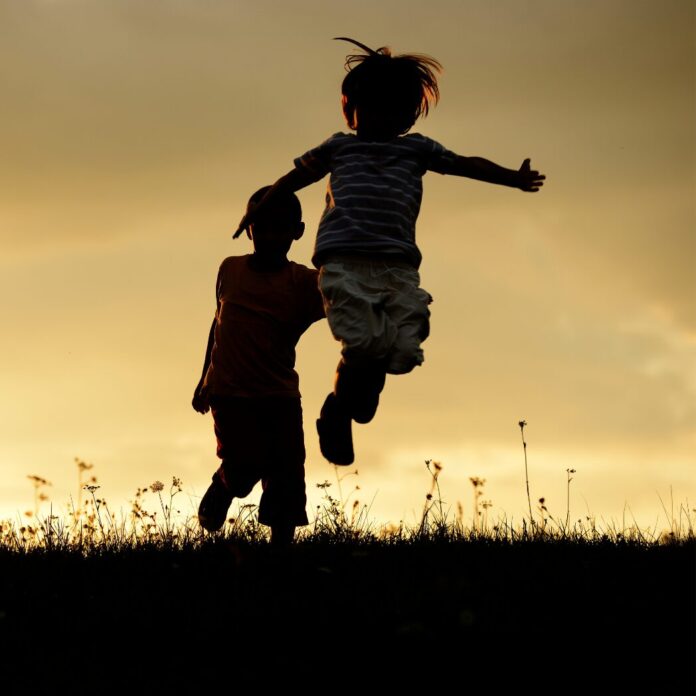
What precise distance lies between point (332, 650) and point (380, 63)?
3.79 meters

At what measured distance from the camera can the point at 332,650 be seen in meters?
4.07

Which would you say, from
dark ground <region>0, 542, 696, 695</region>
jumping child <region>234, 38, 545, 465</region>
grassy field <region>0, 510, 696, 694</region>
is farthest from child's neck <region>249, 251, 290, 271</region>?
dark ground <region>0, 542, 696, 695</region>

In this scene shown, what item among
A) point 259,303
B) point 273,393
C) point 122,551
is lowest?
point 122,551

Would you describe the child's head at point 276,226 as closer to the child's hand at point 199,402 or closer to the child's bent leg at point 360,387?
the child's hand at point 199,402

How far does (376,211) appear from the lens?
6.20 m

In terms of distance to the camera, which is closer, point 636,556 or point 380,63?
point 636,556

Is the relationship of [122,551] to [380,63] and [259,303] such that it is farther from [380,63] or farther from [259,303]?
[380,63]

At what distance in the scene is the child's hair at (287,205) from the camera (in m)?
7.32

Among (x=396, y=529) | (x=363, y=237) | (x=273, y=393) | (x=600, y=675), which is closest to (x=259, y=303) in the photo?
(x=273, y=393)

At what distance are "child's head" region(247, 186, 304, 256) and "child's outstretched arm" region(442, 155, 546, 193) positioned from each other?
1.44 m

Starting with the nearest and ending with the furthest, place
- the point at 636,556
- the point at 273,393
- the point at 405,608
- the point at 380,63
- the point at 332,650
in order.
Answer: the point at 332,650
the point at 405,608
the point at 636,556
the point at 380,63
the point at 273,393

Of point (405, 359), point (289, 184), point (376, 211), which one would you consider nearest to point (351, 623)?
point (405, 359)

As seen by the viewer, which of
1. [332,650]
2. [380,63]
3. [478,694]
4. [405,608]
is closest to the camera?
[478,694]

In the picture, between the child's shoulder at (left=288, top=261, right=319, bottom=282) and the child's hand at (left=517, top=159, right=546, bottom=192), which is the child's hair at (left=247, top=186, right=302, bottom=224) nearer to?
the child's shoulder at (left=288, top=261, right=319, bottom=282)
